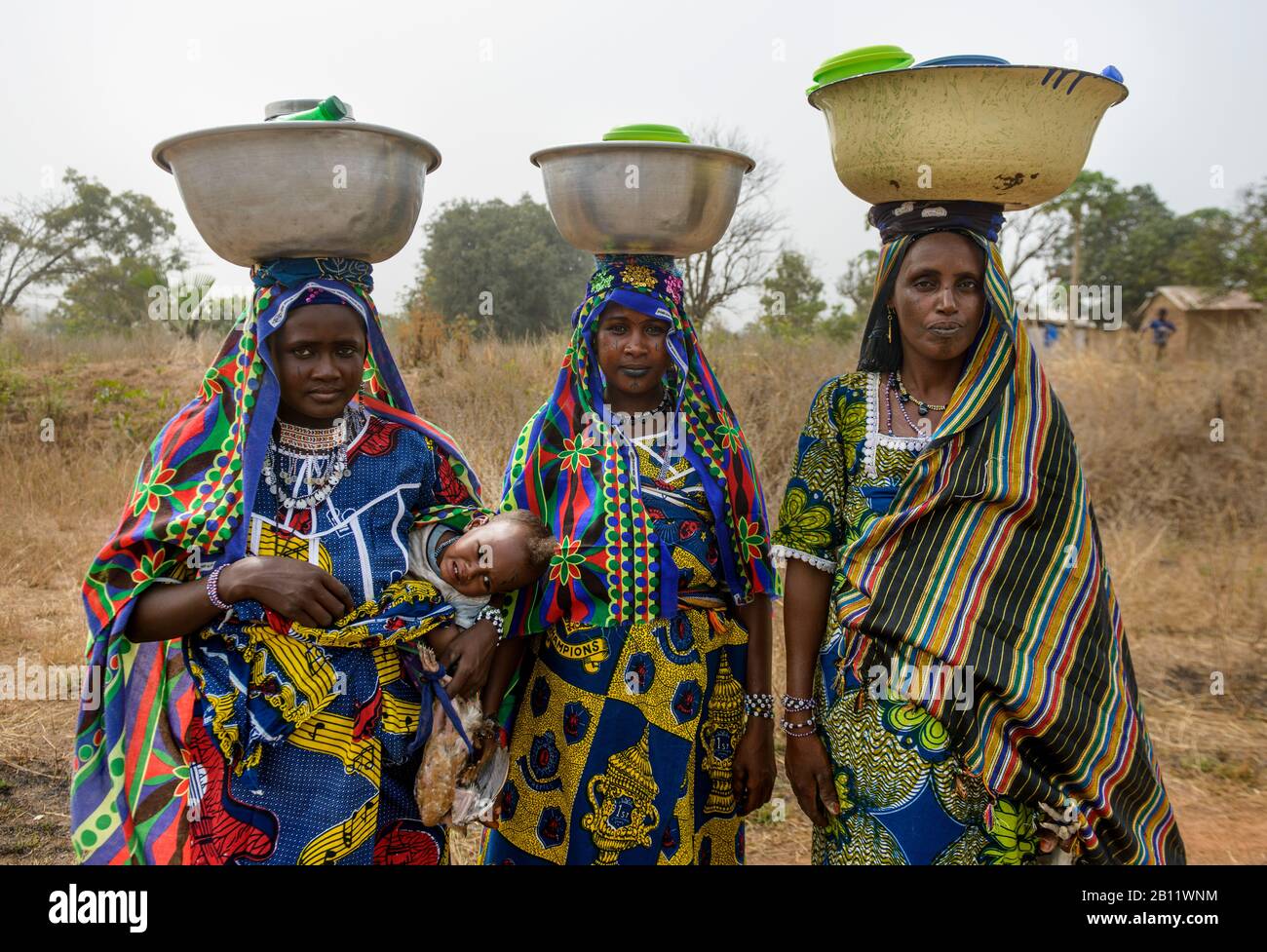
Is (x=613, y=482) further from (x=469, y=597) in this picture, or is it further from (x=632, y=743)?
(x=632, y=743)

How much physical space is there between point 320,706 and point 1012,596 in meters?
1.52

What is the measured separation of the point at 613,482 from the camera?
8.14 feet

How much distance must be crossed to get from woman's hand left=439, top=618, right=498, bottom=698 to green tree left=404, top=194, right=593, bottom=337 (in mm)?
10340

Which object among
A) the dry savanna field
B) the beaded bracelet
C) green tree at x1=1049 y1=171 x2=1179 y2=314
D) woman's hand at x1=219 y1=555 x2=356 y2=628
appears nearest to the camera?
woman's hand at x1=219 y1=555 x2=356 y2=628

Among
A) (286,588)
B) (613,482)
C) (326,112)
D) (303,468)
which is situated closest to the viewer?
(286,588)

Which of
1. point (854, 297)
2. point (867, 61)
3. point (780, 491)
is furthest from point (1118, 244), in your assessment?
point (867, 61)

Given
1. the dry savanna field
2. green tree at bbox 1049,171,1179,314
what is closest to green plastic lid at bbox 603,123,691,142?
the dry savanna field

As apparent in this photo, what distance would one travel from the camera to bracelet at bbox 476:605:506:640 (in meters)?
2.34

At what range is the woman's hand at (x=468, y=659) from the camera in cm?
226

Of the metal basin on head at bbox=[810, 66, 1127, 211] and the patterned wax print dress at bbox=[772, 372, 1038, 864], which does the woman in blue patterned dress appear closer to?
the patterned wax print dress at bbox=[772, 372, 1038, 864]

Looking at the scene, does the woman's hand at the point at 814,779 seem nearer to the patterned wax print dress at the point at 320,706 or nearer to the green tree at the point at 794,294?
the patterned wax print dress at the point at 320,706

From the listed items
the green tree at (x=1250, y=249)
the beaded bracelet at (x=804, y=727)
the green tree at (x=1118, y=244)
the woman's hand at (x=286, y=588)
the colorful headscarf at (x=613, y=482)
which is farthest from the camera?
the green tree at (x=1118, y=244)

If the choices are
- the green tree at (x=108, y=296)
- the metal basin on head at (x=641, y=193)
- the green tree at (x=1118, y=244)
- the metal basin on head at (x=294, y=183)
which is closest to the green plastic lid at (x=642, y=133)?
the metal basin on head at (x=641, y=193)

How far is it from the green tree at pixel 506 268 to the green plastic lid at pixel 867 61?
10.3 meters
